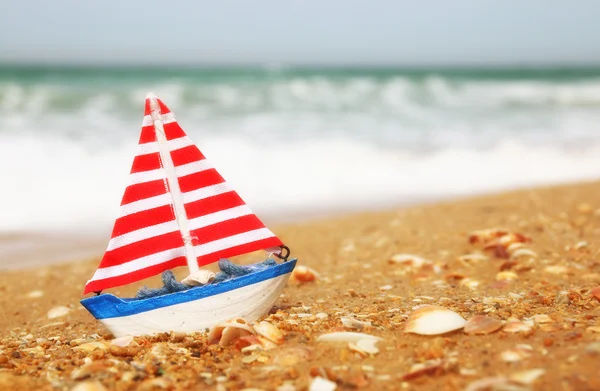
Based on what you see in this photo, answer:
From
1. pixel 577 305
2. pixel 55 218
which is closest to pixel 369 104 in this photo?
pixel 55 218

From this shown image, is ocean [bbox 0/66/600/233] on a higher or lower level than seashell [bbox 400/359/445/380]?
higher

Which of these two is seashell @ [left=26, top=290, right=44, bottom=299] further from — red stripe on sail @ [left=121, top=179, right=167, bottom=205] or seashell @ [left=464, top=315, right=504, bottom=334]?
seashell @ [left=464, top=315, right=504, bottom=334]

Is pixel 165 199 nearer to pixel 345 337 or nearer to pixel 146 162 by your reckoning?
pixel 146 162

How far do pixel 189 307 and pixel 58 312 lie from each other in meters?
1.86

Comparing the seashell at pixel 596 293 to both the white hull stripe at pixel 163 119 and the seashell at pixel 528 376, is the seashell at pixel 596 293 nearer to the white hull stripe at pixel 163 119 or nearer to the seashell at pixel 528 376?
the seashell at pixel 528 376

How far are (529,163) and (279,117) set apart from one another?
7.61 meters

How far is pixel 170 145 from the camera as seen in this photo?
3463 millimetres

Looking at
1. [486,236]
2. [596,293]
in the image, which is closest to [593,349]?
[596,293]

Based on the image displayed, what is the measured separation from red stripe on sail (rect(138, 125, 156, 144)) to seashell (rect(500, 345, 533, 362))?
2.07m

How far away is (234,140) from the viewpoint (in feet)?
43.6

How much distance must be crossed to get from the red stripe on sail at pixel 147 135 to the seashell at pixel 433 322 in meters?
1.67

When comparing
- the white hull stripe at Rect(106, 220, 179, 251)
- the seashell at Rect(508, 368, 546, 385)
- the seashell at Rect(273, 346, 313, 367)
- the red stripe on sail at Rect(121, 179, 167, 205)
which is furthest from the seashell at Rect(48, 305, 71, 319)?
the seashell at Rect(508, 368, 546, 385)

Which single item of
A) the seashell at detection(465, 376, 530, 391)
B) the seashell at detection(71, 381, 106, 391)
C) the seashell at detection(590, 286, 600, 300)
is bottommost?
the seashell at detection(71, 381, 106, 391)

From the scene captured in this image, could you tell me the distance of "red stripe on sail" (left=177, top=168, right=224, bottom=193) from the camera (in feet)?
11.4
